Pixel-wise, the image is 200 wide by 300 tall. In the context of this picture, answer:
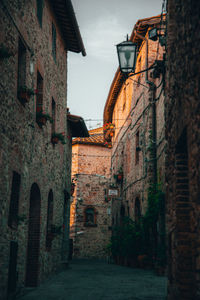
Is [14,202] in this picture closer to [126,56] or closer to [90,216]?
[126,56]

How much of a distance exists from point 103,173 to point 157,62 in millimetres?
16323

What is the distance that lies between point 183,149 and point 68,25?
26.7 feet

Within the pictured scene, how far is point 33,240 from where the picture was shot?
374 inches

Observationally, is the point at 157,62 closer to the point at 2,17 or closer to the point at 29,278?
the point at 2,17

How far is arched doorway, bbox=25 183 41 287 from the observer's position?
9.23m

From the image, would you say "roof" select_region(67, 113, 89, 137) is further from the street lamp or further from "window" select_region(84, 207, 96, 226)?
"window" select_region(84, 207, 96, 226)

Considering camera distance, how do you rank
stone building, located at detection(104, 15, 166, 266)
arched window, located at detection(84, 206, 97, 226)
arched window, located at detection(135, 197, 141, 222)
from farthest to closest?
arched window, located at detection(84, 206, 97, 226) < arched window, located at detection(135, 197, 141, 222) < stone building, located at detection(104, 15, 166, 266)

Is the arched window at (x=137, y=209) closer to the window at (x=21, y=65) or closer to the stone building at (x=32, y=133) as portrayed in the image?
the stone building at (x=32, y=133)

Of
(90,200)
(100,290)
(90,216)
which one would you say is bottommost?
(100,290)

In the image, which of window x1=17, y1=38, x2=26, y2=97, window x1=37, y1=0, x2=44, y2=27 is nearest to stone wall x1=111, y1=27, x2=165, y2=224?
window x1=37, y1=0, x2=44, y2=27

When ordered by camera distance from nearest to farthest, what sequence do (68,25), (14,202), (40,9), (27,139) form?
(14,202) < (27,139) < (40,9) < (68,25)

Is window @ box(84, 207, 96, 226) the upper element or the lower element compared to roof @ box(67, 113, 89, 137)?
lower

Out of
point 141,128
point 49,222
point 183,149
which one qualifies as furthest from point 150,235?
point 183,149

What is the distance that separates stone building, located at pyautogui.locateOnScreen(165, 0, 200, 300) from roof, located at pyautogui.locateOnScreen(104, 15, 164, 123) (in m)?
2.70
